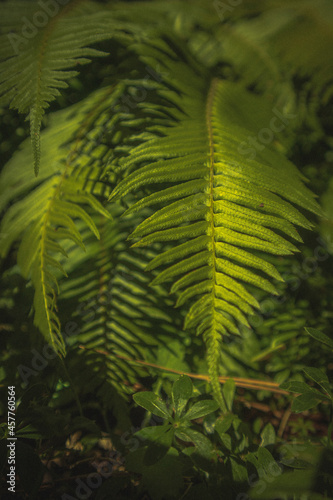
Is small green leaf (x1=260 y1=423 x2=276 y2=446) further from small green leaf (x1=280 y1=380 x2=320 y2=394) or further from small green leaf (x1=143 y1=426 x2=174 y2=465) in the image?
small green leaf (x1=143 y1=426 x2=174 y2=465)

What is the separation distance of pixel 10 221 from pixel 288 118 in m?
1.19

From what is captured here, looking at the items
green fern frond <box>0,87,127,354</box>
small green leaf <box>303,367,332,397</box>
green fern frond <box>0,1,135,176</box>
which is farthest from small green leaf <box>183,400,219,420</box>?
green fern frond <box>0,1,135,176</box>

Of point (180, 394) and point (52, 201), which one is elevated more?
point (52, 201)

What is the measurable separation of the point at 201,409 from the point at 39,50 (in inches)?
41.3

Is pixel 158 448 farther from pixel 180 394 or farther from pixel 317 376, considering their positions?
pixel 317 376

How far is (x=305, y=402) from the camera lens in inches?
31.7

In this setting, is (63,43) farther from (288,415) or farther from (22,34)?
(288,415)

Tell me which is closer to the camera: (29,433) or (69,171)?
(29,433)

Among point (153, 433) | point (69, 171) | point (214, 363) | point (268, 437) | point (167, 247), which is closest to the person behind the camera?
point (214, 363)

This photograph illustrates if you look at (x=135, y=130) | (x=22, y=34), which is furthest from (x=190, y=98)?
(x=22, y=34)

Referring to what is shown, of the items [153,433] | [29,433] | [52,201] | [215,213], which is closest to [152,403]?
[153,433]

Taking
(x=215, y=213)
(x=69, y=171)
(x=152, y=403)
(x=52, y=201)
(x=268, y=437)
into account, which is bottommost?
(x=268, y=437)

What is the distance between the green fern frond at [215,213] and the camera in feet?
2.39

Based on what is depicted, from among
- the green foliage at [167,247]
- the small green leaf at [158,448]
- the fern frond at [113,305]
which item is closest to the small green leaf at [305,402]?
the green foliage at [167,247]
